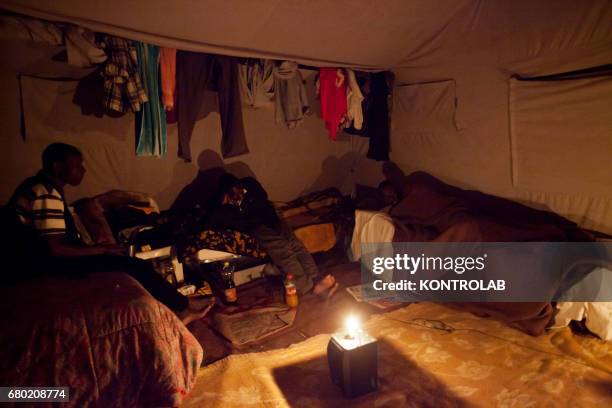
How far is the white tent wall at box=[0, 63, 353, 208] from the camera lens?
294 cm

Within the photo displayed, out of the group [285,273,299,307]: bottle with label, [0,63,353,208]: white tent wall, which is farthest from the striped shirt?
[285,273,299,307]: bottle with label

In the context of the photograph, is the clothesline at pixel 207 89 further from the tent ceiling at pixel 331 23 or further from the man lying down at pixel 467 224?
the man lying down at pixel 467 224

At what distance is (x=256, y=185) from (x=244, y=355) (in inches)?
70.1

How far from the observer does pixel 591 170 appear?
2.63 metres

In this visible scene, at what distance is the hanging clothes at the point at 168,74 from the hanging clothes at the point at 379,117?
6.98 ft

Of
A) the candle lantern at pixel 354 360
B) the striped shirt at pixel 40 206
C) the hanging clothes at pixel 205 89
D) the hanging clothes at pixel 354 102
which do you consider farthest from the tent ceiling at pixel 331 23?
the candle lantern at pixel 354 360

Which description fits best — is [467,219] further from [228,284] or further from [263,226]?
[228,284]

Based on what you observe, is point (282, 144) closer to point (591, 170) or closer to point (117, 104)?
point (117, 104)

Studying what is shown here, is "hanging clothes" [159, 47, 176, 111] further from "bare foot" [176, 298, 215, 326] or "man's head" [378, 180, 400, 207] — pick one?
"man's head" [378, 180, 400, 207]

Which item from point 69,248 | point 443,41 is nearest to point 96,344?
point 69,248

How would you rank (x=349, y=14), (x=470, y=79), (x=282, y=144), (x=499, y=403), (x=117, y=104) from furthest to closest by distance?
(x=282, y=144)
(x=470, y=79)
(x=117, y=104)
(x=349, y=14)
(x=499, y=403)

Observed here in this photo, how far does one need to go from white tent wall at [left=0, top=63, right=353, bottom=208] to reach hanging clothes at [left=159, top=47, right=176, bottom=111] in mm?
643

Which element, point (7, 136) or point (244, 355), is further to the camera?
point (7, 136)

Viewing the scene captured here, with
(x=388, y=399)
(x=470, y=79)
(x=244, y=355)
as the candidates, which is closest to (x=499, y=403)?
A: (x=388, y=399)
